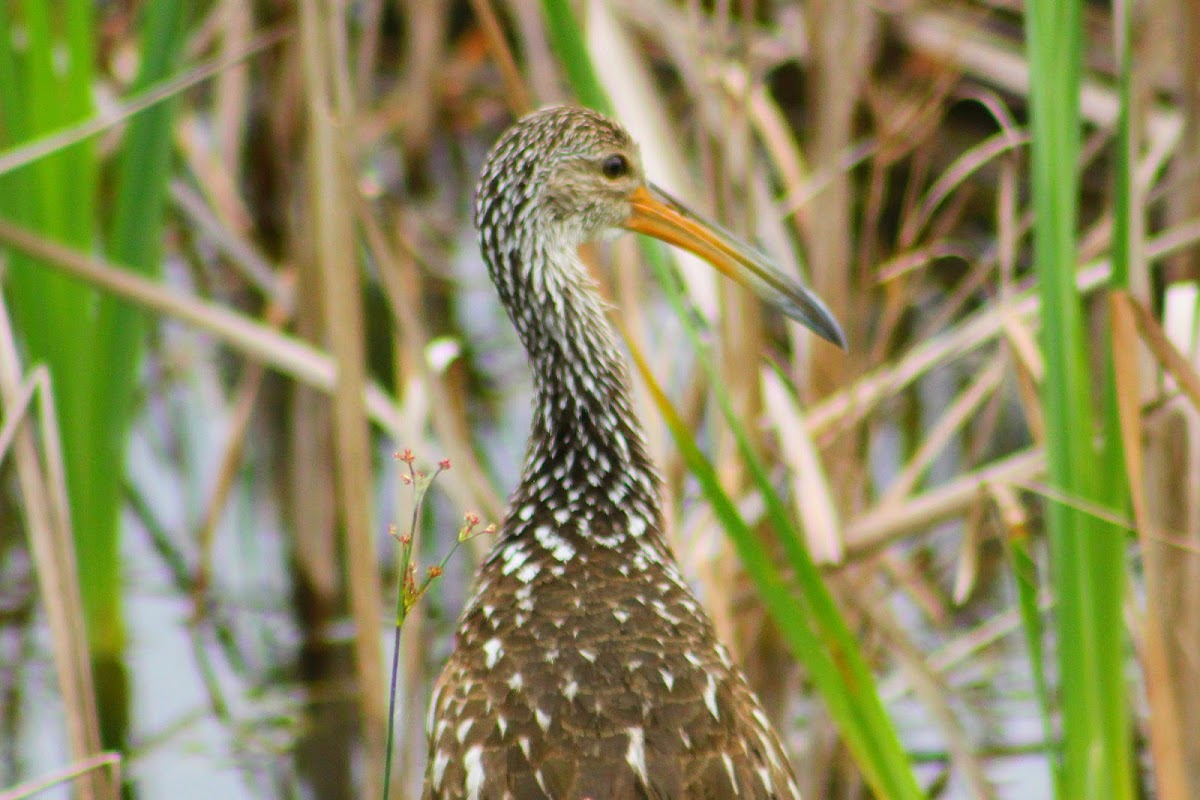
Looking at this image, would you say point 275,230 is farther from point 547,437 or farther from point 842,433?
point 547,437

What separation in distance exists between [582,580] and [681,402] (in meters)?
1.86

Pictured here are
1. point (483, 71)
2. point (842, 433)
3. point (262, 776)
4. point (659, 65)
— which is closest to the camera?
point (842, 433)

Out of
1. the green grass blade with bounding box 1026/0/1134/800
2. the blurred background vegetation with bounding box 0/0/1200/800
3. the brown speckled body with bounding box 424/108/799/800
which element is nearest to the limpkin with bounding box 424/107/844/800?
the brown speckled body with bounding box 424/108/799/800

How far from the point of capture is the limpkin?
103 inches

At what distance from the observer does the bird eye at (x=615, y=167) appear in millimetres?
3311

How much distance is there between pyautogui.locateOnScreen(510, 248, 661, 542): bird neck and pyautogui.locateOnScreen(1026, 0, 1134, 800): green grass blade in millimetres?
908

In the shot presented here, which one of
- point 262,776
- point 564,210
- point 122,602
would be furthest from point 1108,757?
point 122,602

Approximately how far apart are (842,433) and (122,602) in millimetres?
2588

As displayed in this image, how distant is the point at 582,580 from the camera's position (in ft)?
9.79

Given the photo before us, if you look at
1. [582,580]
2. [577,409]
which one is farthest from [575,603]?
[577,409]

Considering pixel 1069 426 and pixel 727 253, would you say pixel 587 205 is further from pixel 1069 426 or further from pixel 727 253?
pixel 1069 426

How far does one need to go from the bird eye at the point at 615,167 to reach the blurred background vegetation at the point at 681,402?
0.22 meters

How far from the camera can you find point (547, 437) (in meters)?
3.23

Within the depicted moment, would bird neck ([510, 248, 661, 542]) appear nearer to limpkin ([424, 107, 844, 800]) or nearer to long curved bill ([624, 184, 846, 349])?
→ limpkin ([424, 107, 844, 800])
